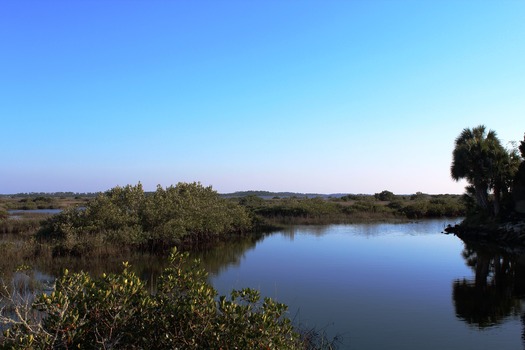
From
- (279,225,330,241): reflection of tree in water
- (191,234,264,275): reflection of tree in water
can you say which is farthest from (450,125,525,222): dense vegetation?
(191,234,264,275): reflection of tree in water

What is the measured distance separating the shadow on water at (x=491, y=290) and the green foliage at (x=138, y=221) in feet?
46.8

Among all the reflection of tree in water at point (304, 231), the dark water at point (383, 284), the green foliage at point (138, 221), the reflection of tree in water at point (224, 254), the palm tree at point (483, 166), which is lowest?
the reflection of tree in water at point (224, 254)

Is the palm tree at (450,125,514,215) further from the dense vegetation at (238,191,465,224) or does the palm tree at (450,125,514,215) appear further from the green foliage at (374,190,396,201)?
the green foliage at (374,190,396,201)

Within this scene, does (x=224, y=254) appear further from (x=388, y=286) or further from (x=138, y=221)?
(x=388, y=286)

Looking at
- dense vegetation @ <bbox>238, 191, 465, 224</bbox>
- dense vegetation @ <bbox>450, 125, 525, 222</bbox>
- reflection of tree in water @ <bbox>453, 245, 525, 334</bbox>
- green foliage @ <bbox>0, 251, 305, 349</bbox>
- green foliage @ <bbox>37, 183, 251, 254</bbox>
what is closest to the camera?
green foliage @ <bbox>0, 251, 305, 349</bbox>

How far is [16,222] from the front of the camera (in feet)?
100

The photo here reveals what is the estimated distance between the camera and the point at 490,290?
1375 centimetres

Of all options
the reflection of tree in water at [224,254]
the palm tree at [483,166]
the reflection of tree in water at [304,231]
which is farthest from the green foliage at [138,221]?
the palm tree at [483,166]

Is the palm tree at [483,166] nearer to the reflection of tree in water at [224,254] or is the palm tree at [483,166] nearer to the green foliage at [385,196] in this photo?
the reflection of tree in water at [224,254]

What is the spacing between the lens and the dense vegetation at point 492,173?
28.6m

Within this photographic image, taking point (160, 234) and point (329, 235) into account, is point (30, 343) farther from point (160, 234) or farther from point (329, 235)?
point (329, 235)

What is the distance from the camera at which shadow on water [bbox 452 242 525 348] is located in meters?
10.9

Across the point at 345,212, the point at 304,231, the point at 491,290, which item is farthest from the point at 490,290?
the point at 345,212

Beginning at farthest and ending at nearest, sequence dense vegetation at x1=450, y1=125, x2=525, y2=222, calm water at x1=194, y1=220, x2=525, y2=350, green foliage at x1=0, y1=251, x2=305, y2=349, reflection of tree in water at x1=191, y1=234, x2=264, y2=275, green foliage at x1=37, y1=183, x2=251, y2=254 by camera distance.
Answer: dense vegetation at x1=450, y1=125, x2=525, y2=222, green foliage at x1=37, y1=183, x2=251, y2=254, reflection of tree in water at x1=191, y1=234, x2=264, y2=275, calm water at x1=194, y1=220, x2=525, y2=350, green foliage at x1=0, y1=251, x2=305, y2=349
